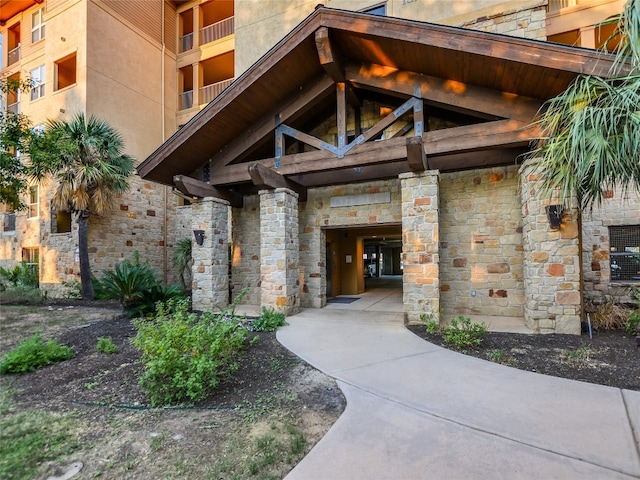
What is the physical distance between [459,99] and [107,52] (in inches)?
508

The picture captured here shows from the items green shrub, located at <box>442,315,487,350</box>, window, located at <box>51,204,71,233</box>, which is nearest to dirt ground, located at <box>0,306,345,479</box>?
green shrub, located at <box>442,315,487,350</box>

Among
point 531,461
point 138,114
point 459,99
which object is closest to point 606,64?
point 459,99

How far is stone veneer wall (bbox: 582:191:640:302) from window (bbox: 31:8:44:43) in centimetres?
2108

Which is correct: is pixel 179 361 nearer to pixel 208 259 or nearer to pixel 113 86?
pixel 208 259

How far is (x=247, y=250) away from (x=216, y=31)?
1159cm

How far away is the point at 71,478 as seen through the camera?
2.10 metres

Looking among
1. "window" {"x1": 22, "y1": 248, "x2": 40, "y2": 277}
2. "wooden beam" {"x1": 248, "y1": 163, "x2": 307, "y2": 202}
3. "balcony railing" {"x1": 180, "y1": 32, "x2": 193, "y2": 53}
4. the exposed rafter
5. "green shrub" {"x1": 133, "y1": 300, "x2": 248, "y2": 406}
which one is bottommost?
"green shrub" {"x1": 133, "y1": 300, "x2": 248, "y2": 406}

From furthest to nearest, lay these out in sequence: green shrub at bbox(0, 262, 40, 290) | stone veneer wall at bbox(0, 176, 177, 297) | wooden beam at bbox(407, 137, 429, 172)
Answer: green shrub at bbox(0, 262, 40, 290) → stone veneer wall at bbox(0, 176, 177, 297) → wooden beam at bbox(407, 137, 429, 172)

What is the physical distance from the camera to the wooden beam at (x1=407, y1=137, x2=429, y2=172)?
528 centimetres

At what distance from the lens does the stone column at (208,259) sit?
305 inches

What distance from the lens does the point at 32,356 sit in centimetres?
427

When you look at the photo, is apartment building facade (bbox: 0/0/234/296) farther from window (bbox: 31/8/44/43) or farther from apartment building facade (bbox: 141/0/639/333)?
apartment building facade (bbox: 141/0/639/333)

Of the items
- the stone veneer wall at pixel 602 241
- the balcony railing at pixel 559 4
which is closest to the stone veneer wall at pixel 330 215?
the stone veneer wall at pixel 602 241

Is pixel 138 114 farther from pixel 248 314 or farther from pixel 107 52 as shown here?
pixel 248 314
